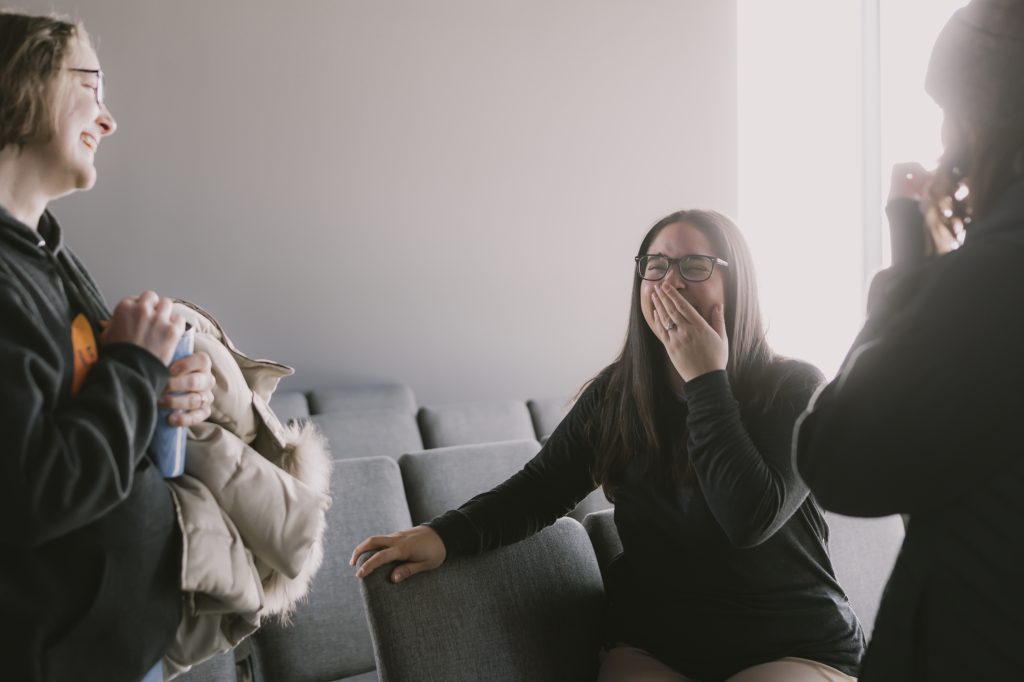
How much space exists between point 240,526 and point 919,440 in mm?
786

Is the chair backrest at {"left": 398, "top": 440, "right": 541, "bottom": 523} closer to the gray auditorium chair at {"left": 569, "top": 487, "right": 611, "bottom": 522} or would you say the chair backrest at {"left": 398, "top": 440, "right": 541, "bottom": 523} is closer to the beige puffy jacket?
the gray auditorium chair at {"left": 569, "top": 487, "right": 611, "bottom": 522}

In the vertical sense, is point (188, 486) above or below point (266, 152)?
below

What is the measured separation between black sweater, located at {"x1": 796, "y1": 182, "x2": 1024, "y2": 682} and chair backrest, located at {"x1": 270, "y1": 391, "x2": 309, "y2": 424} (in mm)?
2550

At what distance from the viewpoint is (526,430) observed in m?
3.44

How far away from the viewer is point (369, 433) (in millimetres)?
2898

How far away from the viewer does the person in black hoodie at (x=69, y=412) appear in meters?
0.80

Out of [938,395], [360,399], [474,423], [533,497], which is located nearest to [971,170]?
[938,395]

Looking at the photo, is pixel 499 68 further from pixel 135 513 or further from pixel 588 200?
pixel 135 513

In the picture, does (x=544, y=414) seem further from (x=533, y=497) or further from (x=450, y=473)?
(x=533, y=497)

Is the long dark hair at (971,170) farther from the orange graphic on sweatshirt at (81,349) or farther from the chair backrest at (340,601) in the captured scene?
the chair backrest at (340,601)

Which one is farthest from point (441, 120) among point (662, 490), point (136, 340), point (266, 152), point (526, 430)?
point (136, 340)

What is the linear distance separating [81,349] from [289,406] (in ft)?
7.66

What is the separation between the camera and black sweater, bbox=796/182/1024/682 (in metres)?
0.78

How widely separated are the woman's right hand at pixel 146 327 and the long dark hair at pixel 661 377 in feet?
2.74
